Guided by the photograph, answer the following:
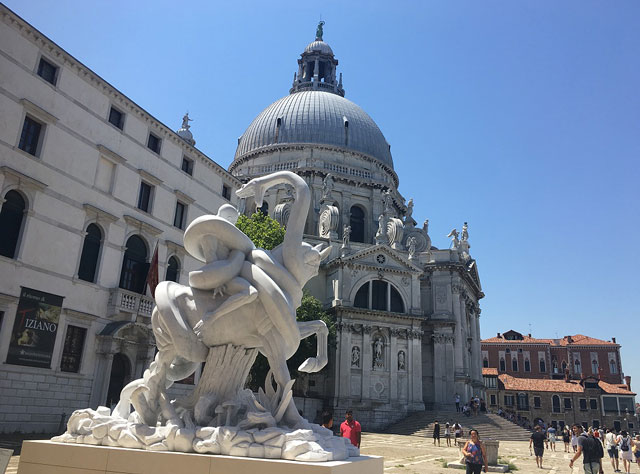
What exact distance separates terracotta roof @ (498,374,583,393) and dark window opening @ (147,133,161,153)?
58.6 meters

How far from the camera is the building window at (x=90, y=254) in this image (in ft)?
72.6

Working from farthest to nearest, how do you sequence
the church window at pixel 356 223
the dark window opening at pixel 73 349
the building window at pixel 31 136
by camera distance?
the church window at pixel 356 223 < the dark window opening at pixel 73 349 < the building window at pixel 31 136

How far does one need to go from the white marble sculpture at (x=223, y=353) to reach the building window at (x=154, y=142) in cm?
1868

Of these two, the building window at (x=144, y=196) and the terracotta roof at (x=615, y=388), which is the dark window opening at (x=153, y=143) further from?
the terracotta roof at (x=615, y=388)

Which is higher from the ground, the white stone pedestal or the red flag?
the red flag

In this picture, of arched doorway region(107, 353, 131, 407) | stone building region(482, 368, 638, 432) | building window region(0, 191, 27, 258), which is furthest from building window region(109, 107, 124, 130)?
stone building region(482, 368, 638, 432)

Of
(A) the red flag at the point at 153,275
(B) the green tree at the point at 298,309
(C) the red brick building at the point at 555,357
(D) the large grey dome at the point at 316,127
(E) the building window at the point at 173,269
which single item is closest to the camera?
(A) the red flag at the point at 153,275

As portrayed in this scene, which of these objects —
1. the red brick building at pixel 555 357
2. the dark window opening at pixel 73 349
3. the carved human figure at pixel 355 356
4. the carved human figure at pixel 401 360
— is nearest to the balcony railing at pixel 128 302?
the dark window opening at pixel 73 349

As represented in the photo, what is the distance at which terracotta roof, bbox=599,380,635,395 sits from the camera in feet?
222

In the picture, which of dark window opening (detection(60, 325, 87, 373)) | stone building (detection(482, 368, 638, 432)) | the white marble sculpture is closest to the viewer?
the white marble sculpture

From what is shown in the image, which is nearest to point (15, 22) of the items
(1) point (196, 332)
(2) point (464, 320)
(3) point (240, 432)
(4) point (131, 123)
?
(4) point (131, 123)

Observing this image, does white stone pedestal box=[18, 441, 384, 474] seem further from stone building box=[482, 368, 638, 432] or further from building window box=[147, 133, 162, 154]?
stone building box=[482, 368, 638, 432]

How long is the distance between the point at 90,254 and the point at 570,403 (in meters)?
64.3

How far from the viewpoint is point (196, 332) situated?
858cm
